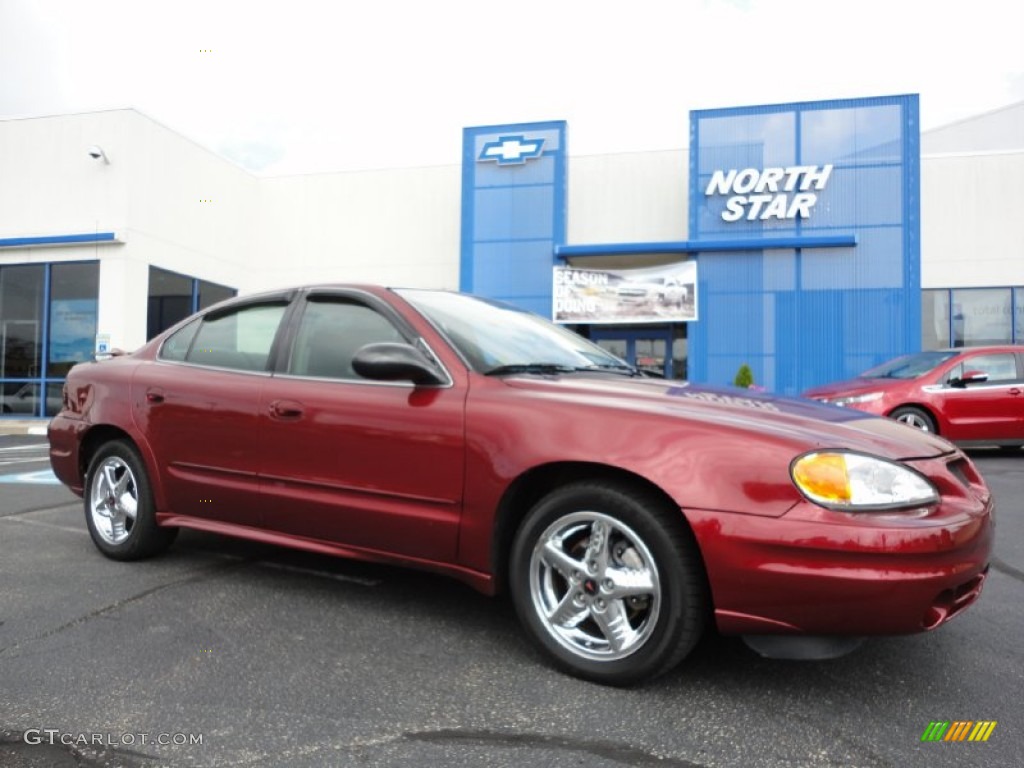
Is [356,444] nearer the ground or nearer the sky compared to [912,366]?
nearer the ground

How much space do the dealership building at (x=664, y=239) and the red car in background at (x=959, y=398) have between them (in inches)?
268

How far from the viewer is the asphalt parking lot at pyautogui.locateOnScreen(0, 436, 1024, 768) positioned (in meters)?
2.12

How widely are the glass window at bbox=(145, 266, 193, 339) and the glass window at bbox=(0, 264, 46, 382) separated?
2.36 metres

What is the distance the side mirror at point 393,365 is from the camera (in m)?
2.87

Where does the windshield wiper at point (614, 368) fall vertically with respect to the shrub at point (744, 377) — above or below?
below

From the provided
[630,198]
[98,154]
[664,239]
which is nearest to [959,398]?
[664,239]

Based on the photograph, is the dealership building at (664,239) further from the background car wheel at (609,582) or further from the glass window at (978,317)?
the background car wheel at (609,582)

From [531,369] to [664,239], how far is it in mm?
15658

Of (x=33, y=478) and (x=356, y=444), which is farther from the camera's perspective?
(x=33, y=478)

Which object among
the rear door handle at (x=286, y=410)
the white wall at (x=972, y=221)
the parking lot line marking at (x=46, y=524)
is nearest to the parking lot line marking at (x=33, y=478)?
the parking lot line marking at (x=46, y=524)

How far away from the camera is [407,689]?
98.9 inches

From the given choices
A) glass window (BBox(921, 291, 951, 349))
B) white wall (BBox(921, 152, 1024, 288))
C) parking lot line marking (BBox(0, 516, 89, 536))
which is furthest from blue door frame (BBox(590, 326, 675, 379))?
parking lot line marking (BBox(0, 516, 89, 536))

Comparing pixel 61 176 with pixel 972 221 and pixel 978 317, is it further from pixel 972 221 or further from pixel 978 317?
pixel 978 317

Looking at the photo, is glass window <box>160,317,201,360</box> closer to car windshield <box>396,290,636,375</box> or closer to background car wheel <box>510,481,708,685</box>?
car windshield <box>396,290,636,375</box>
